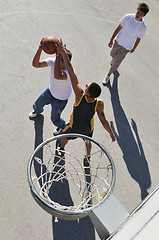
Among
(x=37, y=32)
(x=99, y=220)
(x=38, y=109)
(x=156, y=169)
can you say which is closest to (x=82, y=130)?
(x=38, y=109)

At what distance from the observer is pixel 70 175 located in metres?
4.57

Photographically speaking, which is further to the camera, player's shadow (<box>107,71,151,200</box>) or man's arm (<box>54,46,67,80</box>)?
player's shadow (<box>107,71,151,200</box>)

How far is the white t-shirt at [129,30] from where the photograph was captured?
504cm

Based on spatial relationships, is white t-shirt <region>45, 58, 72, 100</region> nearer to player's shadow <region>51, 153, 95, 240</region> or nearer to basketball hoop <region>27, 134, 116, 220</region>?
basketball hoop <region>27, 134, 116, 220</region>

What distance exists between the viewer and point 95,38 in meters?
6.77

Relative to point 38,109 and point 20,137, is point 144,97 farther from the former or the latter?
point 20,137

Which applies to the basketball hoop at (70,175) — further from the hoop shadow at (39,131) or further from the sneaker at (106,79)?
the sneaker at (106,79)

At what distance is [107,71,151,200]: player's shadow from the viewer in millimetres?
4887

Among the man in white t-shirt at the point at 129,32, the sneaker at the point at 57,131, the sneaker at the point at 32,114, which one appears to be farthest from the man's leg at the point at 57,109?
the man in white t-shirt at the point at 129,32

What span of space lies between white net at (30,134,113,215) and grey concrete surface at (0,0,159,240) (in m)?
0.25

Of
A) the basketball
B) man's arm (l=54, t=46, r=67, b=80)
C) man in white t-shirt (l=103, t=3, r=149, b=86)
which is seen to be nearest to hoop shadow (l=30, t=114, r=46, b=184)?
man's arm (l=54, t=46, r=67, b=80)

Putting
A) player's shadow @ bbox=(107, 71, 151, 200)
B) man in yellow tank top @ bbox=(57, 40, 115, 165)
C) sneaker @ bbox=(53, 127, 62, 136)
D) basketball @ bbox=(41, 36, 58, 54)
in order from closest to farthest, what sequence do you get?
man in yellow tank top @ bbox=(57, 40, 115, 165) < basketball @ bbox=(41, 36, 58, 54) < player's shadow @ bbox=(107, 71, 151, 200) < sneaker @ bbox=(53, 127, 62, 136)

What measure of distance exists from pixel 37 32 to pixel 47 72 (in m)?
1.27

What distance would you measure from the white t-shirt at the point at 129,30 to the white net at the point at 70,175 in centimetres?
215
